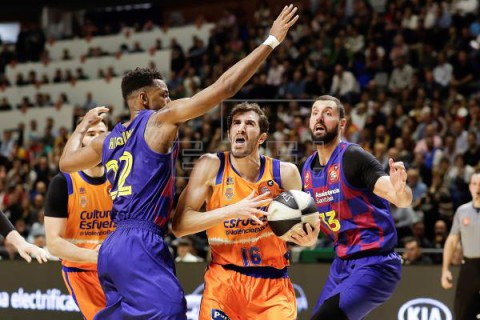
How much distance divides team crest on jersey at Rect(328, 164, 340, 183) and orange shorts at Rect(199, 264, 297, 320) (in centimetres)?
93

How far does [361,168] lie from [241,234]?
1024 millimetres

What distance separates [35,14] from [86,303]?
2014 cm

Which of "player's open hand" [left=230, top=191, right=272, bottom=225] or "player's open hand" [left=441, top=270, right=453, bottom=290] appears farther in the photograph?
"player's open hand" [left=441, top=270, right=453, bottom=290]

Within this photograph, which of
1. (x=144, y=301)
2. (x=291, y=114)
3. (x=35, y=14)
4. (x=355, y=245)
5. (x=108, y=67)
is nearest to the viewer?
(x=144, y=301)

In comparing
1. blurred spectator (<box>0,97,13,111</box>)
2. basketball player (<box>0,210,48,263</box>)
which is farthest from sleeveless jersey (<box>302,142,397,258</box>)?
blurred spectator (<box>0,97,13,111</box>)

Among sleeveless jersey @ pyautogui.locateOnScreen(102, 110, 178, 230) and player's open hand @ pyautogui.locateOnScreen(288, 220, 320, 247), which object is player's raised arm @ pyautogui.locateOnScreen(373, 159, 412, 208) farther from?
sleeveless jersey @ pyautogui.locateOnScreen(102, 110, 178, 230)

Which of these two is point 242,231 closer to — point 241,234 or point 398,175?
point 241,234

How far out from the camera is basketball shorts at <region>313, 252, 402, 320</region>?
552 centimetres

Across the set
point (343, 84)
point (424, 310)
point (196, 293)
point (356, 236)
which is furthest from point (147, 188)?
point (343, 84)

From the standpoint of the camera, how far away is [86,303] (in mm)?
6168

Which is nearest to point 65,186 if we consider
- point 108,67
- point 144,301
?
point 144,301

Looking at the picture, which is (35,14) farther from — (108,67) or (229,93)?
(229,93)

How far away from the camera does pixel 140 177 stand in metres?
4.82

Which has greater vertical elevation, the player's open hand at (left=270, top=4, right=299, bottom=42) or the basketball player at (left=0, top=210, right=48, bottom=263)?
the player's open hand at (left=270, top=4, right=299, bottom=42)
